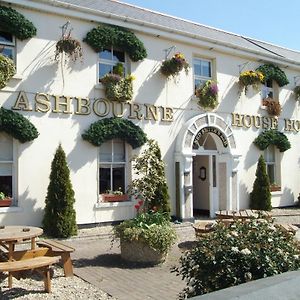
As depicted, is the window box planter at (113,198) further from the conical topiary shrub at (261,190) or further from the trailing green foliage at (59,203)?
the conical topiary shrub at (261,190)

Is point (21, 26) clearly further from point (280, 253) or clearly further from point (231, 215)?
point (280, 253)

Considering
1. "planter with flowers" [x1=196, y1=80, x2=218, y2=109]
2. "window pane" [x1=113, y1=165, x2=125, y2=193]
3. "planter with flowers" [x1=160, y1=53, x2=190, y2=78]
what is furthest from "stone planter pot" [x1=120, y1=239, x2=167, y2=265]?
"planter with flowers" [x1=196, y1=80, x2=218, y2=109]

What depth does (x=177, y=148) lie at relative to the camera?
13930 millimetres

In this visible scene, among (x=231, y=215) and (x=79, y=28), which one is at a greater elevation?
(x=79, y=28)

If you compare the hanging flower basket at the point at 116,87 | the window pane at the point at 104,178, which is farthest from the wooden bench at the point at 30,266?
the hanging flower basket at the point at 116,87

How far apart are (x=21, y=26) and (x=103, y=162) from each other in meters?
4.33

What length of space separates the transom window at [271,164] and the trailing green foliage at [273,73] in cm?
261

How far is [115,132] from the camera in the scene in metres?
12.4

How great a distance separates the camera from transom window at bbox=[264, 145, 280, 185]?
17.1 metres

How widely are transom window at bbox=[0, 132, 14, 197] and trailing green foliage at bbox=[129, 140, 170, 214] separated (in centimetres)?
335

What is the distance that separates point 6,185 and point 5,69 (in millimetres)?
2975

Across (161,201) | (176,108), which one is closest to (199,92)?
(176,108)

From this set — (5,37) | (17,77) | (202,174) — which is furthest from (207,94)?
(5,37)

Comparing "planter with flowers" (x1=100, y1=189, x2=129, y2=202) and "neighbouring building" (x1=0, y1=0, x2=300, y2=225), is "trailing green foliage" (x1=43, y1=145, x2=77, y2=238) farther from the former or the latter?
"planter with flowers" (x1=100, y1=189, x2=129, y2=202)
